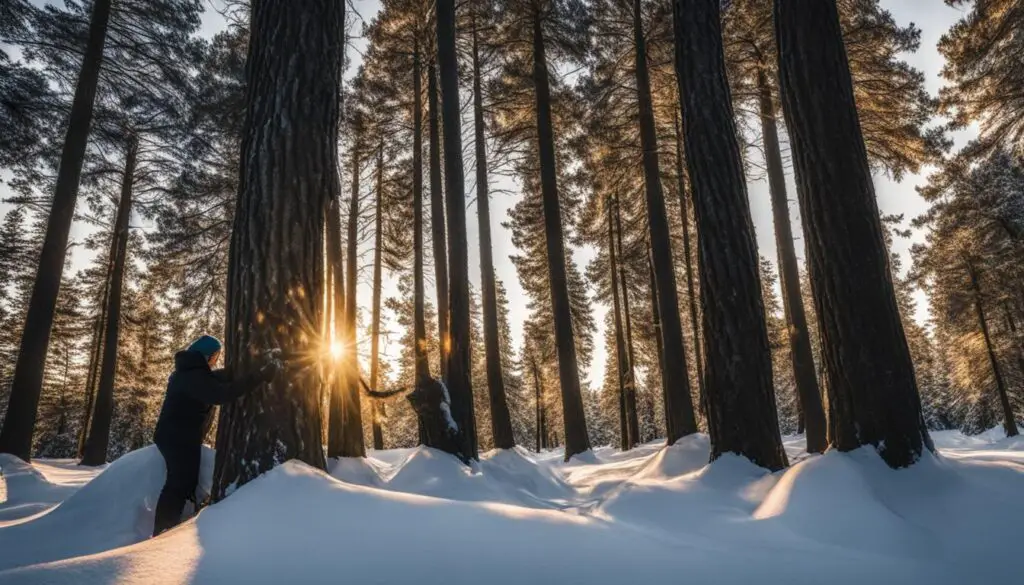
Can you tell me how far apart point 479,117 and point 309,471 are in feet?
33.7

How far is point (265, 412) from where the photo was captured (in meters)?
2.92

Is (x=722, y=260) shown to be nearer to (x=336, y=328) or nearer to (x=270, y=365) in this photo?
(x=270, y=365)

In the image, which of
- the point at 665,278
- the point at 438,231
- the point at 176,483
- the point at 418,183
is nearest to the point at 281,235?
the point at 176,483

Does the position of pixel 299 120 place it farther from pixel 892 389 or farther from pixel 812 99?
pixel 892 389

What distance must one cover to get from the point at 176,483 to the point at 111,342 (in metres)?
11.3

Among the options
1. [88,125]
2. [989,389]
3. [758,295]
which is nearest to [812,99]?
[758,295]

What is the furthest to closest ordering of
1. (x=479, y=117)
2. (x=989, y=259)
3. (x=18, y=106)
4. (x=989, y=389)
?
(x=989, y=389) < (x=989, y=259) < (x=479, y=117) < (x=18, y=106)

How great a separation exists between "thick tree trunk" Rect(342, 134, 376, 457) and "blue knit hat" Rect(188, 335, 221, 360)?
2.32 metres

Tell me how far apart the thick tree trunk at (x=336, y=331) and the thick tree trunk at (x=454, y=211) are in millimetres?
1576

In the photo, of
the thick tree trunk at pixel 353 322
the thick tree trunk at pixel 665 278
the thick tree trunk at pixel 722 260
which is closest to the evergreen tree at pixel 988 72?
the thick tree trunk at pixel 665 278

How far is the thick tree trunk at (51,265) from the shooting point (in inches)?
305

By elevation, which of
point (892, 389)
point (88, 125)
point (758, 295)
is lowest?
point (892, 389)

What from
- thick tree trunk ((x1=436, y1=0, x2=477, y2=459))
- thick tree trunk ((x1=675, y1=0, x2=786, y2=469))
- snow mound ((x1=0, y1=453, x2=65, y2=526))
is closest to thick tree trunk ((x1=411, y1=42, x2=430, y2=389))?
thick tree trunk ((x1=436, y1=0, x2=477, y2=459))

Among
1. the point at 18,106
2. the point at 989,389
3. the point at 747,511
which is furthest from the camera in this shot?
the point at 989,389
